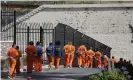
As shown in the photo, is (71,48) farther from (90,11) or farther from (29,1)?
(29,1)

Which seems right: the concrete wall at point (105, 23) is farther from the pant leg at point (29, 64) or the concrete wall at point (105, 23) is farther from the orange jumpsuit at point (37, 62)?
the pant leg at point (29, 64)

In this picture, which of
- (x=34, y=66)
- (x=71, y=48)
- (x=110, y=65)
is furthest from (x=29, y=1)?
(x=110, y=65)

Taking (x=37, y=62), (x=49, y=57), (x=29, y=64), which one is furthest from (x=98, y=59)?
(x=29, y=64)

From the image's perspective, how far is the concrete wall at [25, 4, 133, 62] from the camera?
3525 cm

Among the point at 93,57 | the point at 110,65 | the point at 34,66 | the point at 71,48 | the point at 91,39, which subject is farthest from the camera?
the point at 91,39

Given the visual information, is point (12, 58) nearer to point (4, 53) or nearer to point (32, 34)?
point (4, 53)

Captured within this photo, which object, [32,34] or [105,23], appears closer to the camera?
[32,34]

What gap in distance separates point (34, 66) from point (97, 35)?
43.1 ft

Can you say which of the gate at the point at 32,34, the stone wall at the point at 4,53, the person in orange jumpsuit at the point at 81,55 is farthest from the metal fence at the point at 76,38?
the stone wall at the point at 4,53

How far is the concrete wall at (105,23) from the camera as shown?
116ft

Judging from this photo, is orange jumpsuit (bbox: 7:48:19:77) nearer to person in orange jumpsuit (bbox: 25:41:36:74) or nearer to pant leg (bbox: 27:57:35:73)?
person in orange jumpsuit (bbox: 25:41:36:74)

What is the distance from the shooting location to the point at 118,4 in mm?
35531

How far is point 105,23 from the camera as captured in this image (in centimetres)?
3541

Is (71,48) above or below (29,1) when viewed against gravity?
below
